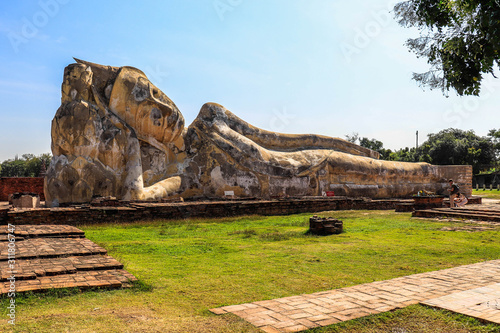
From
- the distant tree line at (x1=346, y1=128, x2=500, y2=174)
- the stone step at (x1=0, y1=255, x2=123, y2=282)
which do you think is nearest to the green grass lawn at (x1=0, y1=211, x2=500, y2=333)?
the stone step at (x1=0, y1=255, x2=123, y2=282)

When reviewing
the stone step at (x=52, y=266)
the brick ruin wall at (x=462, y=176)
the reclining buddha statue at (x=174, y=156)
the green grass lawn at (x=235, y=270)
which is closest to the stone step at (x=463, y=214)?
the green grass lawn at (x=235, y=270)

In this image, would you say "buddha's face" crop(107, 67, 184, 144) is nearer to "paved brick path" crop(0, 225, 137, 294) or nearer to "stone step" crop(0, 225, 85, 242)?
"stone step" crop(0, 225, 85, 242)

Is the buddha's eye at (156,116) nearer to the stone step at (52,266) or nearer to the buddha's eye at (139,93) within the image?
the buddha's eye at (139,93)

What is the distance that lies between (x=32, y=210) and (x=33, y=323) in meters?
5.71

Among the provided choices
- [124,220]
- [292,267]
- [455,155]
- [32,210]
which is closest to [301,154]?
[124,220]

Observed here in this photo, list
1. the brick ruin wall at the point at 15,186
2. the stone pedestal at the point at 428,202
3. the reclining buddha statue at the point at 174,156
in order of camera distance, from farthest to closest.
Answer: the brick ruin wall at the point at 15,186 → the stone pedestal at the point at 428,202 → the reclining buddha statue at the point at 174,156

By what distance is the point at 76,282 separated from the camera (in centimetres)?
372

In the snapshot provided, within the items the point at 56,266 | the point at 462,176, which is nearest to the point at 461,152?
the point at 462,176

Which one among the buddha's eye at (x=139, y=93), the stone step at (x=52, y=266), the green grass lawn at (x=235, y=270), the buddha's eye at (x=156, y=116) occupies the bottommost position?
the green grass lawn at (x=235, y=270)

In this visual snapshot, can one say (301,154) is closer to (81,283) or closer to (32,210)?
(32,210)

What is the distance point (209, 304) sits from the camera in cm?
343

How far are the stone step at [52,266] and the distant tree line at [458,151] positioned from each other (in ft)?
118

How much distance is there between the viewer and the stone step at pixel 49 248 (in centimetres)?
453

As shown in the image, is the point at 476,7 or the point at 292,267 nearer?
the point at 476,7
